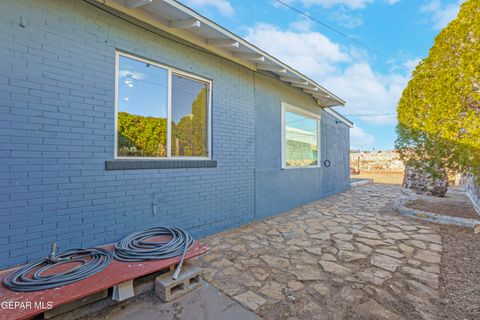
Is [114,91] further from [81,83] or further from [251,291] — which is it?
[251,291]

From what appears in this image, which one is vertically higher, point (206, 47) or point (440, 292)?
point (206, 47)

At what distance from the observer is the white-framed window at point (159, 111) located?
2.91 meters

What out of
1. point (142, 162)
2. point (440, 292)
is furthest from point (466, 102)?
point (142, 162)

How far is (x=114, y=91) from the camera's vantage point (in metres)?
2.77

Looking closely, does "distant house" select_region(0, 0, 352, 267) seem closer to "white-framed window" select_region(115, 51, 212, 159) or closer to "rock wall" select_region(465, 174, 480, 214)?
"white-framed window" select_region(115, 51, 212, 159)

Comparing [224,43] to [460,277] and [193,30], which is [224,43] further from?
[460,277]

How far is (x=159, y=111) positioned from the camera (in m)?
3.24

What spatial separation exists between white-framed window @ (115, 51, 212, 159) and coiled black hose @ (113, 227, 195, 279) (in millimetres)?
1054

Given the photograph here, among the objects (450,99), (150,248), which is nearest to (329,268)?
(150,248)

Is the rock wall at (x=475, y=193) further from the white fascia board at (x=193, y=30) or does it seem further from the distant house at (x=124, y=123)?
the white fascia board at (x=193, y=30)

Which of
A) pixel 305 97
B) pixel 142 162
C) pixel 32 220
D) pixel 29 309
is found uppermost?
pixel 305 97

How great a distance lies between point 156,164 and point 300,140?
14.0 ft

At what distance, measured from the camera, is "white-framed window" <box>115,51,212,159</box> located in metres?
2.91

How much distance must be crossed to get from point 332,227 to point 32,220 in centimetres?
439
